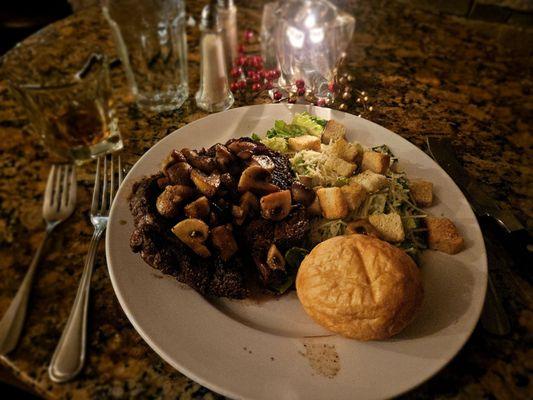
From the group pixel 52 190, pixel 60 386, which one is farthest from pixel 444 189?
pixel 52 190

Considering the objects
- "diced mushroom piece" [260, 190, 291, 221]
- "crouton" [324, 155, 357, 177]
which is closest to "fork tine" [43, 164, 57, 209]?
"diced mushroom piece" [260, 190, 291, 221]

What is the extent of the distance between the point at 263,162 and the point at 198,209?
357mm

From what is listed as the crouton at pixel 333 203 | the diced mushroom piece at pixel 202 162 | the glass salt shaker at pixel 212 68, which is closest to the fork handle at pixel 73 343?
the diced mushroom piece at pixel 202 162

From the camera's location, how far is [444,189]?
180cm

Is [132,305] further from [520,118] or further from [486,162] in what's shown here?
[520,118]

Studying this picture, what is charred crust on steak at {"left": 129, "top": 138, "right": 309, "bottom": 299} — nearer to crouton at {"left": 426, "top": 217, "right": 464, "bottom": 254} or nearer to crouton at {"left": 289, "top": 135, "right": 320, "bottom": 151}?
crouton at {"left": 289, "top": 135, "right": 320, "bottom": 151}

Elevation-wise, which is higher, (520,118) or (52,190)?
(520,118)

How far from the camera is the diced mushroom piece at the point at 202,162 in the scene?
1622mm

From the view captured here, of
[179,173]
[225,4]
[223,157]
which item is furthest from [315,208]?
[225,4]

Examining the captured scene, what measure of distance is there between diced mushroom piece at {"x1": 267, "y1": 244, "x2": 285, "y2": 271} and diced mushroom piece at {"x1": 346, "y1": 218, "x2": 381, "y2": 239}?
0.30m

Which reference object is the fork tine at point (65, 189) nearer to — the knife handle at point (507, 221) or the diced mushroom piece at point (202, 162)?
the diced mushroom piece at point (202, 162)

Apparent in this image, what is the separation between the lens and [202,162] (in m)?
1.62

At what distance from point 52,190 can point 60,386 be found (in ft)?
2.99

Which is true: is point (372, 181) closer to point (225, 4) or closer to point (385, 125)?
point (385, 125)
